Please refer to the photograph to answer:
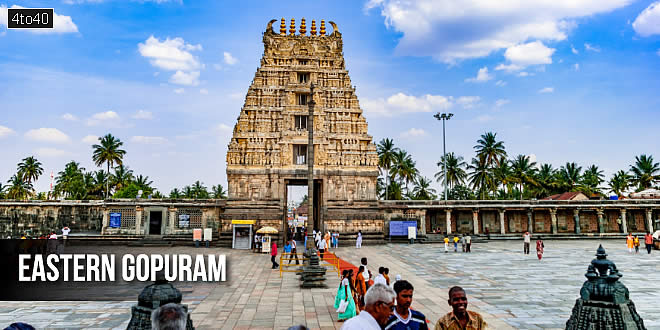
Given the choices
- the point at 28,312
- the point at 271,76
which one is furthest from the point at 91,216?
the point at 28,312

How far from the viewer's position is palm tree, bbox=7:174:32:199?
67.1 m

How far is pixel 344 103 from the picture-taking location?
1417 inches

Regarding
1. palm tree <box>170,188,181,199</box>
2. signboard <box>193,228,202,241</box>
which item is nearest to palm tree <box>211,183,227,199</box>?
palm tree <box>170,188,181,199</box>

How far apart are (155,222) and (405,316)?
108 feet

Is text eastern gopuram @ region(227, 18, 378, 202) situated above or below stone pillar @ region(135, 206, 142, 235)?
above

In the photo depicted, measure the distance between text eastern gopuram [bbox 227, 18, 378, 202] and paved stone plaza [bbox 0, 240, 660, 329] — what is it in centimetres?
1307

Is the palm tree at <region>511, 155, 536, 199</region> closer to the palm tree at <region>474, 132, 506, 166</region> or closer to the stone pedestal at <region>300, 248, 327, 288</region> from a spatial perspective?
the palm tree at <region>474, 132, 506, 166</region>

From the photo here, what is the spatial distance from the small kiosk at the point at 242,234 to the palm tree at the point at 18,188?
5964cm

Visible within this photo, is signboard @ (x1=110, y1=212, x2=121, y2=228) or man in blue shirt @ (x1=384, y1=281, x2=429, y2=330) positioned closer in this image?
man in blue shirt @ (x1=384, y1=281, x2=429, y2=330)

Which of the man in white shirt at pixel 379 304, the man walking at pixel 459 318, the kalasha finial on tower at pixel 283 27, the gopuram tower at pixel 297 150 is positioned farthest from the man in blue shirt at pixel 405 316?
the kalasha finial on tower at pixel 283 27

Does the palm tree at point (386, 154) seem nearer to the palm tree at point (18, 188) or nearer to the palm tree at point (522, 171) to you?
the palm tree at point (522, 171)

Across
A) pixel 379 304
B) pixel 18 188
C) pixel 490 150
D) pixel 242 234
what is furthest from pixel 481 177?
pixel 18 188

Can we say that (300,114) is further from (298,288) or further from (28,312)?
(28,312)

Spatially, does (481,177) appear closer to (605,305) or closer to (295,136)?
(295,136)
